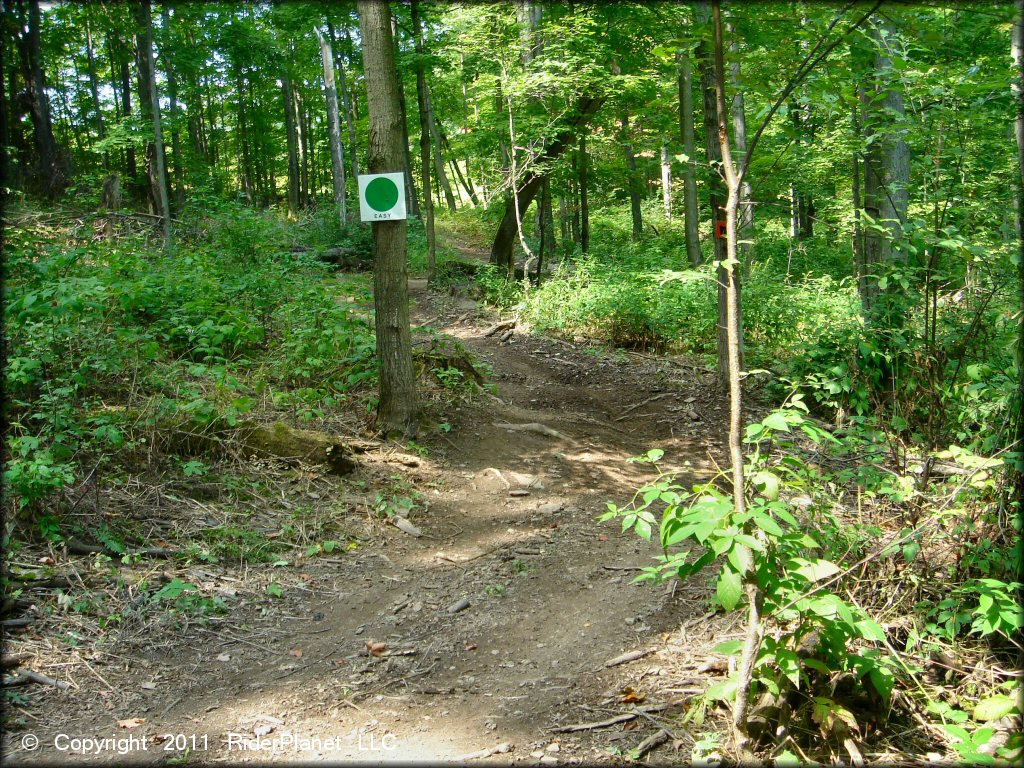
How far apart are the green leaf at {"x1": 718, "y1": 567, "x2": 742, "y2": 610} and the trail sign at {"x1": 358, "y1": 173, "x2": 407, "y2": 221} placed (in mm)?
5127

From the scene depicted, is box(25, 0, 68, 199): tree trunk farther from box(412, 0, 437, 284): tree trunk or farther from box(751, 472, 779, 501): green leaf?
box(751, 472, 779, 501): green leaf

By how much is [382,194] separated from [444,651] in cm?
446

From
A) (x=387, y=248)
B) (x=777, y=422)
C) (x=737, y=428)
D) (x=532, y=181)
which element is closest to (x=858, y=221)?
(x=737, y=428)

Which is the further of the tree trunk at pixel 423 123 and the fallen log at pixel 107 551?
the tree trunk at pixel 423 123

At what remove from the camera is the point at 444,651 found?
391 cm

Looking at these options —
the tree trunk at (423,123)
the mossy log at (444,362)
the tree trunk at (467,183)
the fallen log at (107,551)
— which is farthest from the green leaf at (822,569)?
the tree trunk at (467,183)

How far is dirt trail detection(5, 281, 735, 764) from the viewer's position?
2.98m

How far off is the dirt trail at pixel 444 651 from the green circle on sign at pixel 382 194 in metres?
2.59

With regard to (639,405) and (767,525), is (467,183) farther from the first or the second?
(767,525)

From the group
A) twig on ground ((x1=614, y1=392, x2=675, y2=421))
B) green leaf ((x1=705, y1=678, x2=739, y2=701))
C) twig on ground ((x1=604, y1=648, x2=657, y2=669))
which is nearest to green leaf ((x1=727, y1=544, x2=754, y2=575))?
green leaf ((x1=705, y1=678, x2=739, y2=701))

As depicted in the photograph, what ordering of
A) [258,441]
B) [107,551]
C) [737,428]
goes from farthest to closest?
[258,441]
[107,551]
[737,428]

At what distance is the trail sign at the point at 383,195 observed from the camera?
21.6ft

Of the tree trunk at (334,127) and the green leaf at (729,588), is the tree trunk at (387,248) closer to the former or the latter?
the green leaf at (729,588)

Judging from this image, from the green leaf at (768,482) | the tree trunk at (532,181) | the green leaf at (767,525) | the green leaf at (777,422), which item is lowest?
the green leaf at (767,525)
